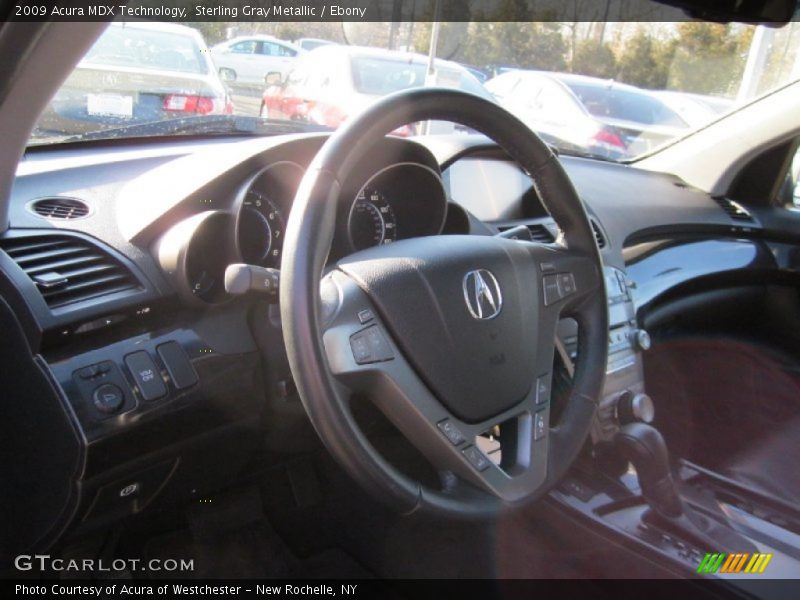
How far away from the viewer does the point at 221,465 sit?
2021 millimetres

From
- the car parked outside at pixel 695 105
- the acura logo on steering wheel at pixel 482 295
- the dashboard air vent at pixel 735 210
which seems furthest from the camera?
the car parked outside at pixel 695 105

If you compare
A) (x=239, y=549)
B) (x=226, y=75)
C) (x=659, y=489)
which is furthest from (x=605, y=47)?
(x=239, y=549)

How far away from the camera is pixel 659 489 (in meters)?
1.96

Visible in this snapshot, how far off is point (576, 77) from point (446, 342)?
5.16m

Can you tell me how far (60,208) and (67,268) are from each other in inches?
7.9

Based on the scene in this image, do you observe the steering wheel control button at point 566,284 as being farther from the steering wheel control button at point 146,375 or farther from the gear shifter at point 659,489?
the steering wheel control button at point 146,375

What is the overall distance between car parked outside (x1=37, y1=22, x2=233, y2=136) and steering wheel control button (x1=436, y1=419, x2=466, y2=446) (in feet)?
3.80

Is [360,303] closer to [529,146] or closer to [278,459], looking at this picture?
[529,146]

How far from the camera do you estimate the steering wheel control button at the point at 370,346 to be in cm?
138

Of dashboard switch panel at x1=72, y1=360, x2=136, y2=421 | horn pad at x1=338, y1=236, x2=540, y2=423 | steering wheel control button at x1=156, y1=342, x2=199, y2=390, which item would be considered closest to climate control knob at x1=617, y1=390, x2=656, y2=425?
horn pad at x1=338, y1=236, x2=540, y2=423

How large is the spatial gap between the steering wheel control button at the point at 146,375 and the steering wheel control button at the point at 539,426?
84cm

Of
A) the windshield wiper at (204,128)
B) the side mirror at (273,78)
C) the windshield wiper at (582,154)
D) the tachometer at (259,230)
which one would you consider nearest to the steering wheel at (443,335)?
the tachometer at (259,230)

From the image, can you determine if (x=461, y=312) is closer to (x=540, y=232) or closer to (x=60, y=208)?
(x=60, y=208)

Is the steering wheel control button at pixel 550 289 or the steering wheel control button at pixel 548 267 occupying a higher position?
the steering wheel control button at pixel 548 267
